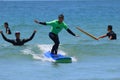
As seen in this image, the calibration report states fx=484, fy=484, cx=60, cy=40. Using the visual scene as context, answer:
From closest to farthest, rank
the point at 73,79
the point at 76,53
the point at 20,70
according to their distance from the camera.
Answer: the point at 73,79 < the point at 20,70 < the point at 76,53

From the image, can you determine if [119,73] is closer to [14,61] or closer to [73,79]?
[73,79]

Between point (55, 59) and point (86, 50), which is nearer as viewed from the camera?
Answer: point (55, 59)

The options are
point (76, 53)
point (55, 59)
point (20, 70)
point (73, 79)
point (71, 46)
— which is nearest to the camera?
point (73, 79)

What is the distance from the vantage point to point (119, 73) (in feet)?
50.4

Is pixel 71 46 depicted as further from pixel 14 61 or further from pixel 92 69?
pixel 92 69

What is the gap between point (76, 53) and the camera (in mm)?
20906

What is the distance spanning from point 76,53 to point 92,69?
4.84 metres

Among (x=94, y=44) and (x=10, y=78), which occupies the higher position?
(x=94, y=44)

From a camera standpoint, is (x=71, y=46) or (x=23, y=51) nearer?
(x=23, y=51)

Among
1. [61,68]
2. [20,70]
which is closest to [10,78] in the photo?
[20,70]

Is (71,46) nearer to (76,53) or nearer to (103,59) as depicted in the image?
(76,53)

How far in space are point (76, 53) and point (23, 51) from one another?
2.31m

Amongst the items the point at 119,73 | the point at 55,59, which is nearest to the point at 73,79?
the point at 119,73

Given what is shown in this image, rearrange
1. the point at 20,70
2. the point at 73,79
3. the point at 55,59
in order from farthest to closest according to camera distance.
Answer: the point at 55,59 → the point at 20,70 → the point at 73,79
